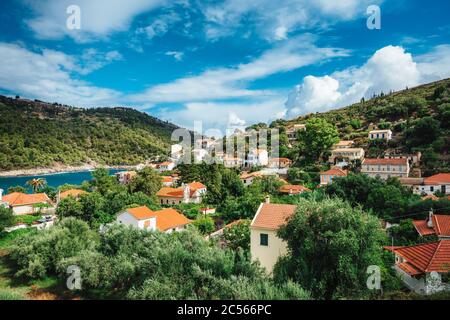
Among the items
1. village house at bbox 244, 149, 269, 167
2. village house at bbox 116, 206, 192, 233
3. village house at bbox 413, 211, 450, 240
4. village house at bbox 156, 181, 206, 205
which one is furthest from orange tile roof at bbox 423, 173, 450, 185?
village house at bbox 244, 149, 269, 167

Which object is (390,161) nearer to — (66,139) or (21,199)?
(21,199)

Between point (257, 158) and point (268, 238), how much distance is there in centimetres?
4575

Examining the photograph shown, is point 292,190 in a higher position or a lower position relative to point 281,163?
lower

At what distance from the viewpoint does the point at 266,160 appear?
59062 mm

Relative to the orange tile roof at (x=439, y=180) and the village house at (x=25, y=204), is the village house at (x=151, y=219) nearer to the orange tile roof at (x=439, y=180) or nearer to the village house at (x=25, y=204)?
the village house at (x=25, y=204)

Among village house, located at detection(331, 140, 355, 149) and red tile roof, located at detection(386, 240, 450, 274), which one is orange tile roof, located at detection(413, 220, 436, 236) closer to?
red tile roof, located at detection(386, 240, 450, 274)

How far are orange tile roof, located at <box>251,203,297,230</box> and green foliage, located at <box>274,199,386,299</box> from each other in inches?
126

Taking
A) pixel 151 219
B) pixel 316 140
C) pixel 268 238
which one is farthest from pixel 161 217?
pixel 316 140

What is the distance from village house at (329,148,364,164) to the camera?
4728 cm

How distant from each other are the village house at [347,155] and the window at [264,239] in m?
36.3

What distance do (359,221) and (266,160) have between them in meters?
48.9

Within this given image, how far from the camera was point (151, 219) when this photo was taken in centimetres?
Answer: 2550
